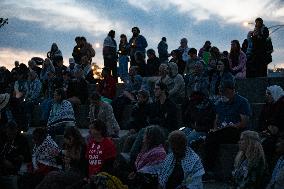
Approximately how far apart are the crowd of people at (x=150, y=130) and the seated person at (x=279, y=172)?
0.04 ft

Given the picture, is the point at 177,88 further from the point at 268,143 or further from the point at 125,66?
the point at 125,66

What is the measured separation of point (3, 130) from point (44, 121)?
224 centimetres

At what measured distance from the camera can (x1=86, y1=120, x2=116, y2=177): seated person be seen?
843 cm

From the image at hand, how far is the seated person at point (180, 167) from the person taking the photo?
23.5 feet

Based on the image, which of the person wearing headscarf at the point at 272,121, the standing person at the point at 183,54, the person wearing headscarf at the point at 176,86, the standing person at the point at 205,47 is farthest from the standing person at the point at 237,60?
the person wearing headscarf at the point at 272,121

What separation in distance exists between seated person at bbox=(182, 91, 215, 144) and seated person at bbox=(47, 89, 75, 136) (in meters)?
2.73

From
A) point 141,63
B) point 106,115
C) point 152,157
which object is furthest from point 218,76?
point 141,63

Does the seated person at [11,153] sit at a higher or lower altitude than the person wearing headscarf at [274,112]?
lower

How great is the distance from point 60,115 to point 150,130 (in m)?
4.03

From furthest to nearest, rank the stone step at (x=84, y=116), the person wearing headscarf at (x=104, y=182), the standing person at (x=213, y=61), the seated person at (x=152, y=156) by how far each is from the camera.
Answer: the stone step at (x=84, y=116)
the standing person at (x=213, y=61)
the seated person at (x=152, y=156)
the person wearing headscarf at (x=104, y=182)

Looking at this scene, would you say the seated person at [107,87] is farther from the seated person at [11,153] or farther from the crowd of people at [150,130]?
the seated person at [11,153]

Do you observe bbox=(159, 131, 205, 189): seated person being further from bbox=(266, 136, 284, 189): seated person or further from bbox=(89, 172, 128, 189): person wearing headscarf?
bbox=(89, 172, 128, 189): person wearing headscarf

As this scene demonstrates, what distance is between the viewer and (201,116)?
9.49 m

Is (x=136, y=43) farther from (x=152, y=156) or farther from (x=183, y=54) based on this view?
(x=152, y=156)
